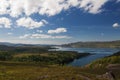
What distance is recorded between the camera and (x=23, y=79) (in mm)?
63625

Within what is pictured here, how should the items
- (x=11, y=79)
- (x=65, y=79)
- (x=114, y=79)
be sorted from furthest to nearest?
(x=114, y=79)
(x=11, y=79)
(x=65, y=79)

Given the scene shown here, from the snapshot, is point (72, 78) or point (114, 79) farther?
point (114, 79)

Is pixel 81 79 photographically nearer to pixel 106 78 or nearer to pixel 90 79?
pixel 90 79

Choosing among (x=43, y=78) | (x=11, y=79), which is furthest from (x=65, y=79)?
(x=11, y=79)

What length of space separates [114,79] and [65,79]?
1910 centimetres

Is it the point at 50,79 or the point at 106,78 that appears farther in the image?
the point at 106,78

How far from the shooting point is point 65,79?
2368 inches

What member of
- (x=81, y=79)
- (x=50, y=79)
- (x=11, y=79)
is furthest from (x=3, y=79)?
(x=81, y=79)

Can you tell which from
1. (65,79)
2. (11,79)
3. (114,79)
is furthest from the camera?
(114,79)

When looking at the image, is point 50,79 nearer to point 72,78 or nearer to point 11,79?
point 72,78

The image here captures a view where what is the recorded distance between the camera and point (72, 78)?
61375 millimetres

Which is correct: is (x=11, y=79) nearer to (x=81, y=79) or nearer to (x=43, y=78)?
(x=43, y=78)

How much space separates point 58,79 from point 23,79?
37.1 feet

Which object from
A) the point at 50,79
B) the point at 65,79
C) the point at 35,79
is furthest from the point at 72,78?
the point at 35,79
